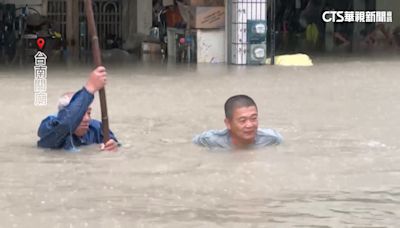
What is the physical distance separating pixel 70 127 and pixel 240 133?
131 cm

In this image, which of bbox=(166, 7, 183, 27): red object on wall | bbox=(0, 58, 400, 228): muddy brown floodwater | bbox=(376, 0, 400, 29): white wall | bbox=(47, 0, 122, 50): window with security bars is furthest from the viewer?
bbox=(376, 0, 400, 29): white wall

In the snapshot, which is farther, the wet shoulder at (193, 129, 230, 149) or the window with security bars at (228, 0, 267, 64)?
the window with security bars at (228, 0, 267, 64)

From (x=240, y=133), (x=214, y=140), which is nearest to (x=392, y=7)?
(x=214, y=140)

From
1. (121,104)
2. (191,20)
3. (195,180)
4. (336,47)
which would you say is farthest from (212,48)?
(195,180)

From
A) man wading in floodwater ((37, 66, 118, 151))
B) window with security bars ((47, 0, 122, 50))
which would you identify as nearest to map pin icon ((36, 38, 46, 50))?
window with security bars ((47, 0, 122, 50))

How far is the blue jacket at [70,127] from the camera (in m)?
6.41

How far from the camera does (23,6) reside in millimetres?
23547

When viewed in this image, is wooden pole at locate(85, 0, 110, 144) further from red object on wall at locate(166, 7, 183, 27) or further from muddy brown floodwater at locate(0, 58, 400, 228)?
red object on wall at locate(166, 7, 183, 27)

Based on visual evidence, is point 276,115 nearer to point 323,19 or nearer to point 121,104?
point 121,104

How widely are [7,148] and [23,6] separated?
17085 mm

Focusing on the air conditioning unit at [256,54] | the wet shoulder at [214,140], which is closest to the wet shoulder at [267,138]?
the wet shoulder at [214,140]

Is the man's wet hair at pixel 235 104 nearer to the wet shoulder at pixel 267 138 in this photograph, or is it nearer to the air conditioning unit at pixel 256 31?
the wet shoulder at pixel 267 138

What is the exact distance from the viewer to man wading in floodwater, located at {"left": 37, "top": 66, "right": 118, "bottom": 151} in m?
6.41

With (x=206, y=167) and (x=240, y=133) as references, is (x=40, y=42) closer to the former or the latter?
(x=240, y=133)
